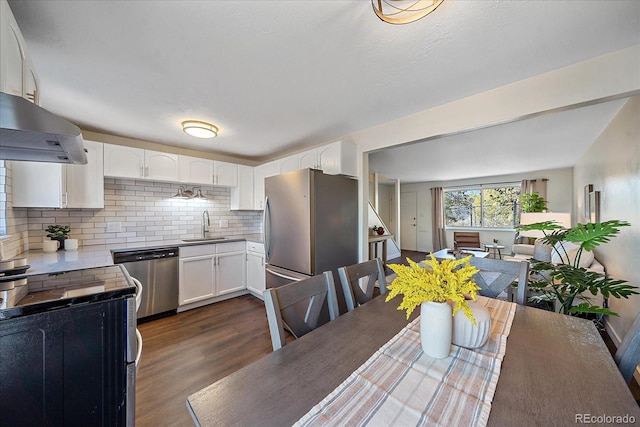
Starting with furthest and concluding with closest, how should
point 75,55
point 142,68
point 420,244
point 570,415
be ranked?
point 420,244 → point 142,68 → point 75,55 → point 570,415

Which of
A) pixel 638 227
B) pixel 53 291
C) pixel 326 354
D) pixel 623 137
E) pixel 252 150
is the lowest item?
pixel 326 354

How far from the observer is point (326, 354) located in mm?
869

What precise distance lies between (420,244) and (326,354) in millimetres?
7733

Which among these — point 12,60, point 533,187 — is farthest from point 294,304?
point 533,187

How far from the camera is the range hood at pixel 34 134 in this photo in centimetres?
87

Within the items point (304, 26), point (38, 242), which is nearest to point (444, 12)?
point (304, 26)

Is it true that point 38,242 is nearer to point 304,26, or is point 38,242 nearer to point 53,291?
point 53,291

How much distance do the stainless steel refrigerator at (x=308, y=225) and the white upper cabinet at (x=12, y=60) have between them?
1888 millimetres

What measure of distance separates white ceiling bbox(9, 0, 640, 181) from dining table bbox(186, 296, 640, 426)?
1529 mm

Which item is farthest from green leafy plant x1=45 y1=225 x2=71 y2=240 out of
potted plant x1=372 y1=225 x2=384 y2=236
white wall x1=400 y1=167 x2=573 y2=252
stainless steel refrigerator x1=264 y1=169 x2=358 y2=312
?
white wall x1=400 y1=167 x2=573 y2=252

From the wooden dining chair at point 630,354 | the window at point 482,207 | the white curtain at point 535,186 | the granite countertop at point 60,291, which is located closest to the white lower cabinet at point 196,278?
the granite countertop at point 60,291

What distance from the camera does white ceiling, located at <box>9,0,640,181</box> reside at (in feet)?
3.90

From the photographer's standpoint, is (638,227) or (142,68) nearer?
(142,68)

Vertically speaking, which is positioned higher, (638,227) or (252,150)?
(252,150)
